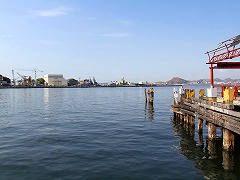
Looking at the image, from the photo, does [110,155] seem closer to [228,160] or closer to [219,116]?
[228,160]

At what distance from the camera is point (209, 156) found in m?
17.3

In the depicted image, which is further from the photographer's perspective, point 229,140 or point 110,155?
point 110,155

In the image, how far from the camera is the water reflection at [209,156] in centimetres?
1412

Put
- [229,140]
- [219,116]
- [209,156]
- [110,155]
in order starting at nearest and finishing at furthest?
[229,140], [110,155], [209,156], [219,116]

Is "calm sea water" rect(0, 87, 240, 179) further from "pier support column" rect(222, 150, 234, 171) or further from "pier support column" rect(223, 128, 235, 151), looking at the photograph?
"pier support column" rect(223, 128, 235, 151)

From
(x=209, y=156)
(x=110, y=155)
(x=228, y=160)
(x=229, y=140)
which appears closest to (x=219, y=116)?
(x=229, y=140)

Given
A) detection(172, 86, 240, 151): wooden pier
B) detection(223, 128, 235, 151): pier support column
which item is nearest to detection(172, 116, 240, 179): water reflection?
detection(223, 128, 235, 151): pier support column

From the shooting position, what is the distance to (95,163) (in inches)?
599

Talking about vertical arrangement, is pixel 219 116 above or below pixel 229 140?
above

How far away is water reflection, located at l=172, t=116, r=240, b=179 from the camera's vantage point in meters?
14.1

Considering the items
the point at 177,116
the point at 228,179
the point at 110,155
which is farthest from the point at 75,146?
the point at 177,116

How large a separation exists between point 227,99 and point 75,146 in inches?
497

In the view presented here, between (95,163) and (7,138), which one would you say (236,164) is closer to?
(95,163)

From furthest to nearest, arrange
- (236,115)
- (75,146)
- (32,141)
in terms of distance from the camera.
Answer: (32,141) → (75,146) → (236,115)
